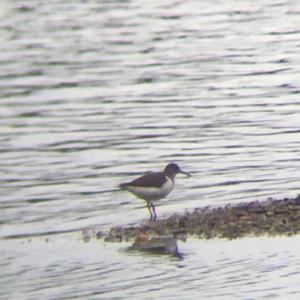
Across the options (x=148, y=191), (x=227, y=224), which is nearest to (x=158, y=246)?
(x=227, y=224)

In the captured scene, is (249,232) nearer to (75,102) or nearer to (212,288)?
(212,288)

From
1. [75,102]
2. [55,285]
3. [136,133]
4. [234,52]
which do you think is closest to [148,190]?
[55,285]

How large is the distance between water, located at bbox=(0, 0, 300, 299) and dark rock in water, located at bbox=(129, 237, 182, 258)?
213 millimetres

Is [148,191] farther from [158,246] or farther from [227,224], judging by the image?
[158,246]

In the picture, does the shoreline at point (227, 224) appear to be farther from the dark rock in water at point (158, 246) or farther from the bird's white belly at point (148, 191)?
the bird's white belly at point (148, 191)

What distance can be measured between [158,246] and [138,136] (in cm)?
996

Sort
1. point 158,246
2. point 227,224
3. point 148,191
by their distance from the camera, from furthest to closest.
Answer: point 148,191, point 227,224, point 158,246

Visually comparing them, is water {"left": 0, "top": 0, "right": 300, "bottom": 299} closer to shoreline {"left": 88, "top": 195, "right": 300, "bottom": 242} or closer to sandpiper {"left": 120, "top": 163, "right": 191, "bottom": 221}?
sandpiper {"left": 120, "top": 163, "right": 191, "bottom": 221}

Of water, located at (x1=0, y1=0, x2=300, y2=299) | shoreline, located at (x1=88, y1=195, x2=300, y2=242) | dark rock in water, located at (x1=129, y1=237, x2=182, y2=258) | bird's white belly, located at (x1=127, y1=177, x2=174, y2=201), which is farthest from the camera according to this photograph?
bird's white belly, located at (x1=127, y1=177, x2=174, y2=201)

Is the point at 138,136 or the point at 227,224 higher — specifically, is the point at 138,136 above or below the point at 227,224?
below

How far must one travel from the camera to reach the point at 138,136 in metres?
28.5

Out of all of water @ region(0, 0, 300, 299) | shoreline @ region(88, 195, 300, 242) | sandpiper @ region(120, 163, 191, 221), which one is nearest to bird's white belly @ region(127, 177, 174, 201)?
sandpiper @ region(120, 163, 191, 221)

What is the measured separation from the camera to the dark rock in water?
18344 mm

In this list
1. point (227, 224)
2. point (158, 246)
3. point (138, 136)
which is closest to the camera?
point (158, 246)
